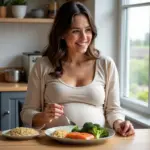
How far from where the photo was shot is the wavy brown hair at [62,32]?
7.08 ft

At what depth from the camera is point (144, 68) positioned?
3.16 metres

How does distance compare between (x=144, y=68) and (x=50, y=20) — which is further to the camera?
(x=50, y=20)

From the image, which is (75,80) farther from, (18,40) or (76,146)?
(18,40)

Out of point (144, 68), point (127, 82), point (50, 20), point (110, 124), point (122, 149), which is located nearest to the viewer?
point (122, 149)

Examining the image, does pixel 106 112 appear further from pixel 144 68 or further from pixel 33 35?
pixel 33 35

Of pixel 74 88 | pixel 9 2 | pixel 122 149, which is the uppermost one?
pixel 9 2

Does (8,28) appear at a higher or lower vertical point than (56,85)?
higher

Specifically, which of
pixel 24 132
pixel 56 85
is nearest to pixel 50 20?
pixel 56 85

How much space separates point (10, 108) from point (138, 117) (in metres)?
1.17

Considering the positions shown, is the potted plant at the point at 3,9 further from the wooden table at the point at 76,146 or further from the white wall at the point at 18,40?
the wooden table at the point at 76,146

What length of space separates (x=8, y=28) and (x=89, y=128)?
2.40m

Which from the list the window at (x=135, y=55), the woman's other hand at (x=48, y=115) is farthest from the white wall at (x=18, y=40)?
the woman's other hand at (x=48, y=115)

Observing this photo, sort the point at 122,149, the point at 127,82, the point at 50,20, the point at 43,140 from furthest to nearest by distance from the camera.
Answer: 1. the point at 50,20
2. the point at 127,82
3. the point at 43,140
4. the point at 122,149

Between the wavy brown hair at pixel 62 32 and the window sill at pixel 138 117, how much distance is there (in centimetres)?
80
